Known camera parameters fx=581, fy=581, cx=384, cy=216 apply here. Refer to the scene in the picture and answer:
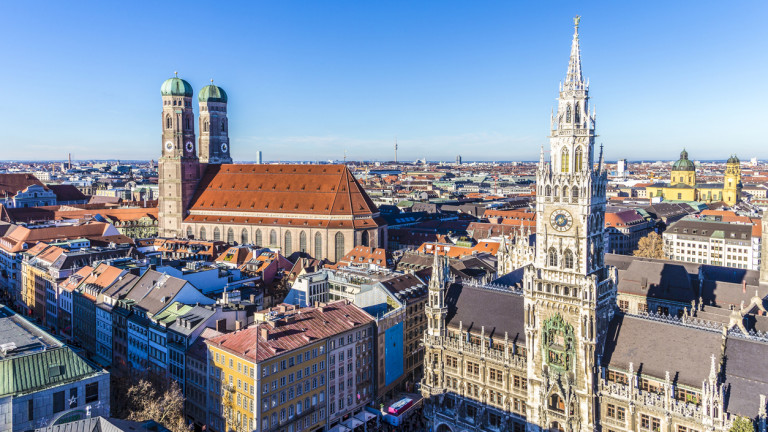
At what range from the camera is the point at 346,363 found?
75.2m

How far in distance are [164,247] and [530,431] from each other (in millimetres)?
107914

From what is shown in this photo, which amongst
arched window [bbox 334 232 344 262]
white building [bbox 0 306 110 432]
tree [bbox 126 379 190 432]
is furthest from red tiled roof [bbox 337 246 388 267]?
white building [bbox 0 306 110 432]

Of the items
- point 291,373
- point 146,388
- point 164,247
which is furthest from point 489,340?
point 164,247

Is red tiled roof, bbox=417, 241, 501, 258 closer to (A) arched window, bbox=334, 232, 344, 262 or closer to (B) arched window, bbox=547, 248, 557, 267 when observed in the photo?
(A) arched window, bbox=334, 232, 344, 262

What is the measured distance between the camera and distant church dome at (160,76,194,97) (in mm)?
159500

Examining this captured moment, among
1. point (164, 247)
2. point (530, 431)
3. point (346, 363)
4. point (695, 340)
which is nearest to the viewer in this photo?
point (695, 340)

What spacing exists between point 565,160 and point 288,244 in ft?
342

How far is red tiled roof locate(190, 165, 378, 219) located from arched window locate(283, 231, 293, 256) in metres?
5.81

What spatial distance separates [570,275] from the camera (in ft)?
185

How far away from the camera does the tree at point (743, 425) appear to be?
4372 cm

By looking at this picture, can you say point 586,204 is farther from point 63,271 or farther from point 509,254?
point 63,271

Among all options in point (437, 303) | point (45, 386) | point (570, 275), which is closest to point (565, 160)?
point (570, 275)

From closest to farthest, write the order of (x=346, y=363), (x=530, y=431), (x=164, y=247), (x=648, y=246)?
(x=530, y=431) → (x=346, y=363) → (x=164, y=247) → (x=648, y=246)

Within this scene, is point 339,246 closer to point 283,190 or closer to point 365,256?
point 365,256
